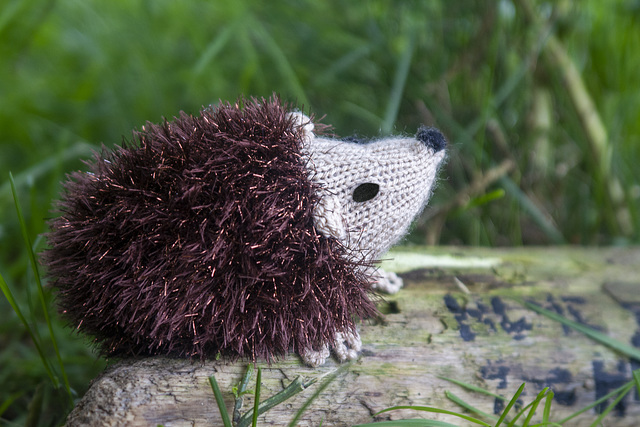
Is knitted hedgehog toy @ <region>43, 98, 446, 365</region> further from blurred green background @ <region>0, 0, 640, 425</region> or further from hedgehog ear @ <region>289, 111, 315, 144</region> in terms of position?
blurred green background @ <region>0, 0, 640, 425</region>

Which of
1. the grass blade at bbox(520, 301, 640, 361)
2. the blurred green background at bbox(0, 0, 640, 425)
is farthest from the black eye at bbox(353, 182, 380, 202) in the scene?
the blurred green background at bbox(0, 0, 640, 425)

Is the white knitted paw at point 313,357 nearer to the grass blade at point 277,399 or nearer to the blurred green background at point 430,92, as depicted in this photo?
the grass blade at point 277,399

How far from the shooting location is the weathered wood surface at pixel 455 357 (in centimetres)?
67

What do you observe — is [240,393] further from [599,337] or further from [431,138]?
[599,337]

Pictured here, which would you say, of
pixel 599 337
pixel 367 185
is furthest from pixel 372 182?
pixel 599 337

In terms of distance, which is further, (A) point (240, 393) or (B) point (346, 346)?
(B) point (346, 346)

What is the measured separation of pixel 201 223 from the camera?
639 mm

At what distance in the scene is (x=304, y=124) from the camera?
728 mm

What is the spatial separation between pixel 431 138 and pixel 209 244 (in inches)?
15.9

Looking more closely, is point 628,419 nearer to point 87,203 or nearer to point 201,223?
point 201,223

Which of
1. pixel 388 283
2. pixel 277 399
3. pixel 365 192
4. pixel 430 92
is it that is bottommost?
pixel 277 399

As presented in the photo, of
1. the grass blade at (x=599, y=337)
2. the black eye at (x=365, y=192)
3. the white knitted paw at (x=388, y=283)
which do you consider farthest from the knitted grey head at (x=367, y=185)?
the grass blade at (x=599, y=337)

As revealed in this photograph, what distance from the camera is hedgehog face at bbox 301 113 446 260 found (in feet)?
2.33

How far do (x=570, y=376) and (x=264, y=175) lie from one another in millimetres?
662
